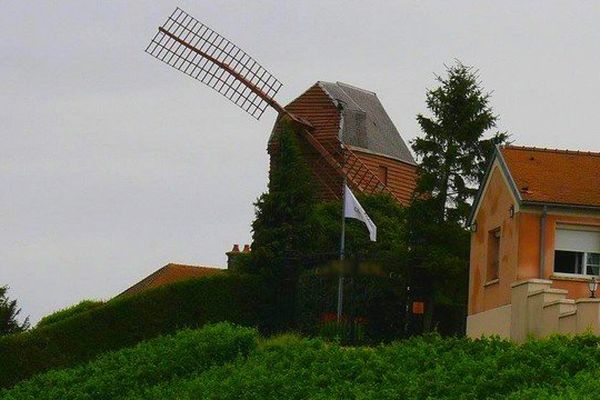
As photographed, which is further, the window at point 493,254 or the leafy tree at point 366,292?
the leafy tree at point 366,292

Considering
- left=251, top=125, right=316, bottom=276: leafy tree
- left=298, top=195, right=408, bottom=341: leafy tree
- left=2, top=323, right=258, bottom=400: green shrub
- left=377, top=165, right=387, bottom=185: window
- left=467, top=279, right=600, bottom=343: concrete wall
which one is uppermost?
left=377, top=165, right=387, bottom=185: window

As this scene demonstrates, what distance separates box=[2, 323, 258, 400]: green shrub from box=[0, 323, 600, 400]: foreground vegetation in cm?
4

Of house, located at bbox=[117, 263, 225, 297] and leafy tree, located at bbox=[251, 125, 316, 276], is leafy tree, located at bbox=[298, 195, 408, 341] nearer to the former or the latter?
leafy tree, located at bbox=[251, 125, 316, 276]

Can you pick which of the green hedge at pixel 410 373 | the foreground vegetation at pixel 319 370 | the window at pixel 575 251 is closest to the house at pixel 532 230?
the window at pixel 575 251

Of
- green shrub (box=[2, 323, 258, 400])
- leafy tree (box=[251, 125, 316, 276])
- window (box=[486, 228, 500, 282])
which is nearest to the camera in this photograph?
green shrub (box=[2, 323, 258, 400])

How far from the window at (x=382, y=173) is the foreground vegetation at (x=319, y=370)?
105 ft

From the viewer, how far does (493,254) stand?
49031 mm

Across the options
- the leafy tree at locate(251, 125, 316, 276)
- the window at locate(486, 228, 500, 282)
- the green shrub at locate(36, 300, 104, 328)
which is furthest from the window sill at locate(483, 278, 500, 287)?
the green shrub at locate(36, 300, 104, 328)

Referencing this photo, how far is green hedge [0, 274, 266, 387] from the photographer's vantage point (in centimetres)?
5306

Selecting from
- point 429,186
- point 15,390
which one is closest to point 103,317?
point 15,390

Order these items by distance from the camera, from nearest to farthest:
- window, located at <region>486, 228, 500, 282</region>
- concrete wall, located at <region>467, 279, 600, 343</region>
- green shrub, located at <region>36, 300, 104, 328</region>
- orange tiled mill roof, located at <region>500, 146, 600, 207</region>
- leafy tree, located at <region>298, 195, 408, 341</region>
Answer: concrete wall, located at <region>467, 279, 600, 343</region>, orange tiled mill roof, located at <region>500, 146, 600, 207</region>, window, located at <region>486, 228, 500, 282</region>, leafy tree, located at <region>298, 195, 408, 341</region>, green shrub, located at <region>36, 300, 104, 328</region>

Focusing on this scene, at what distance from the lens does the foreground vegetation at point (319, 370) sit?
3241cm

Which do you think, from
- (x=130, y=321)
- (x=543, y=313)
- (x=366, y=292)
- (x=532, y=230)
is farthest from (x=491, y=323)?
(x=130, y=321)

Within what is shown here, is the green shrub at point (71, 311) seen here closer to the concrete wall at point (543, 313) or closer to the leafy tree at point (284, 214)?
the leafy tree at point (284, 214)
